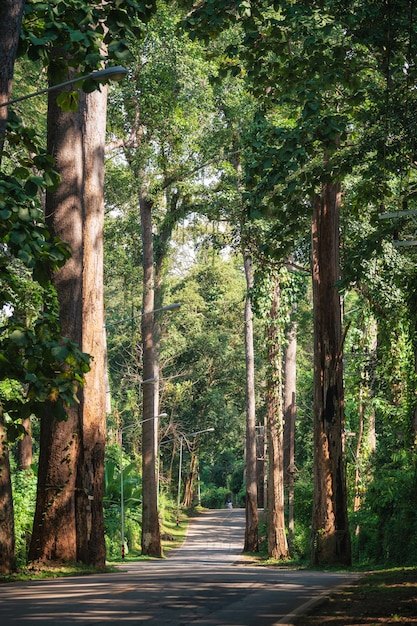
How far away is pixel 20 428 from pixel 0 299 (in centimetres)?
131

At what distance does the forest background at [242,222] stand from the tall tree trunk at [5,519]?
1.12 m

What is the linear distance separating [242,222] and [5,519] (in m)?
15.2

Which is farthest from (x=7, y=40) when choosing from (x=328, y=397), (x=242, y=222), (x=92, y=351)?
(x=242, y=222)

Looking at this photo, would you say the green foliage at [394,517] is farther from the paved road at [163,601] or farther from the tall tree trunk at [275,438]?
the tall tree trunk at [275,438]

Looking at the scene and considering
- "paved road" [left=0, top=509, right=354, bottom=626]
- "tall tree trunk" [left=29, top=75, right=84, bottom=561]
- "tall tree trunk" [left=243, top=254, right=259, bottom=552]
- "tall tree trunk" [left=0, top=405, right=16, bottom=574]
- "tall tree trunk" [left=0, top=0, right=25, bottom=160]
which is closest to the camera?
"tall tree trunk" [left=0, top=0, right=25, bottom=160]

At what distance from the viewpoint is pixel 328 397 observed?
2136 cm

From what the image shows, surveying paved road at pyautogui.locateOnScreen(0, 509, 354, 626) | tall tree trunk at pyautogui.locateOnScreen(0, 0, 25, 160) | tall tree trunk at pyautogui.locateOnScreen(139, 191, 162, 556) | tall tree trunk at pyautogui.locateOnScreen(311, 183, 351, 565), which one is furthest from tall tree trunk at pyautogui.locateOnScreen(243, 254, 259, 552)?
tall tree trunk at pyautogui.locateOnScreen(0, 0, 25, 160)

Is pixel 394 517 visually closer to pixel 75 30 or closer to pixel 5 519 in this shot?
pixel 5 519

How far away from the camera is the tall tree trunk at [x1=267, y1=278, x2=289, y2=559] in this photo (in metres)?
37.1

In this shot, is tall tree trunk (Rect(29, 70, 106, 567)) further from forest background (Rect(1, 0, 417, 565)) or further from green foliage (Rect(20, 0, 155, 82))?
green foliage (Rect(20, 0, 155, 82))

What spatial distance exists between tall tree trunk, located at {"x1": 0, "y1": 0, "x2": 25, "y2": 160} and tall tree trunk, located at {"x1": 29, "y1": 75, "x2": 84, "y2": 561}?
894 centimetres

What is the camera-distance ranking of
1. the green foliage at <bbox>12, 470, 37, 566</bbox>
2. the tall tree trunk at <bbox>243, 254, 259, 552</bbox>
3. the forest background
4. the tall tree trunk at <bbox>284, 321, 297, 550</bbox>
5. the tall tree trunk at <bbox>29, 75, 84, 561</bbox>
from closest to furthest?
the forest background < the tall tree trunk at <bbox>29, 75, 84, 561</bbox> < the green foliage at <bbox>12, 470, 37, 566</bbox> < the tall tree trunk at <bbox>243, 254, 259, 552</bbox> < the tall tree trunk at <bbox>284, 321, 297, 550</bbox>

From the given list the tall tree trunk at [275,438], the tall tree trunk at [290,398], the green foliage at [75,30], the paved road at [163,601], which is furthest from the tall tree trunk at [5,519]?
the tall tree trunk at [290,398]

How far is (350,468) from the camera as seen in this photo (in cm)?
3828
